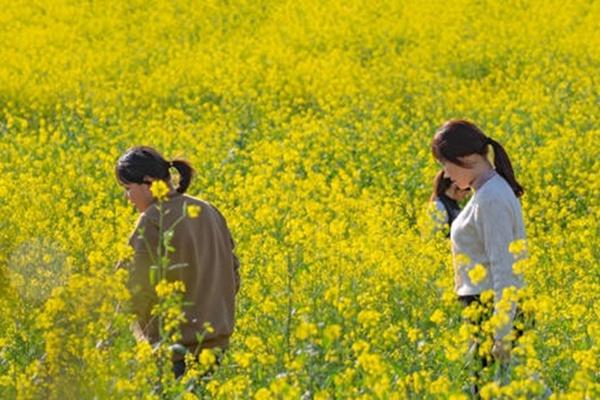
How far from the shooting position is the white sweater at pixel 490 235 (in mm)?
4840

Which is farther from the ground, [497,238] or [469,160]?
[469,160]

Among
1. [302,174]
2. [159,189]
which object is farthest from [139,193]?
[302,174]

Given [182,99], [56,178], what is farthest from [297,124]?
[56,178]

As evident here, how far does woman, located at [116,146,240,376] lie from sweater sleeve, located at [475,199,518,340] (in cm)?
96

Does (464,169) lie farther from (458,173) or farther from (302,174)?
(302,174)

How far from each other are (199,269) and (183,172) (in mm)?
356

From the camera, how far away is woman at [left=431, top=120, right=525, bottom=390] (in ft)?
16.0

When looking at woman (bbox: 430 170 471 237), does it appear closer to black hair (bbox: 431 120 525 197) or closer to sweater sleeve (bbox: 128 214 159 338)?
black hair (bbox: 431 120 525 197)

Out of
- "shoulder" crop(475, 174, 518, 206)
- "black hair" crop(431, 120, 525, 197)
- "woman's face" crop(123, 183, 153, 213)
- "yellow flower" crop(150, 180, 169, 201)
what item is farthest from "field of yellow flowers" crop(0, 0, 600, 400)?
"black hair" crop(431, 120, 525, 197)

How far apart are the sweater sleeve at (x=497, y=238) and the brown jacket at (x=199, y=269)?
95 cm

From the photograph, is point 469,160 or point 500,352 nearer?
point 500,352

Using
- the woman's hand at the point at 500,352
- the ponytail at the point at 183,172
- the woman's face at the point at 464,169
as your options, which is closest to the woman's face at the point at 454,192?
the woman's face at the point at 464,169

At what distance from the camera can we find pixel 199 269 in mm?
5090

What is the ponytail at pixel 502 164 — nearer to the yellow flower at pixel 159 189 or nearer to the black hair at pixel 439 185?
the black hair at pixel 439 185
